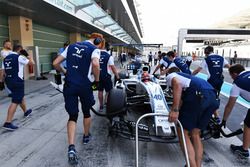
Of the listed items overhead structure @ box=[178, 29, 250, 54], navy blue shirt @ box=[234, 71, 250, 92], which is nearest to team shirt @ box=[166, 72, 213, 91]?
navy blue shirt @ box=[234, 71, 250, 92]

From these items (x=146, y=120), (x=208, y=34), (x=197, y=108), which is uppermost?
(x=208, y=34)

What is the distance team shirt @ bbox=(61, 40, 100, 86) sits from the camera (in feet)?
10.8

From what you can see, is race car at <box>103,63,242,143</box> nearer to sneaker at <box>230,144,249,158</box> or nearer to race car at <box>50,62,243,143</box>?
race car at <box>50,62,243,143</box>

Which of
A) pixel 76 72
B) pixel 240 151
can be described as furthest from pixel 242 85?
pixel 76 72

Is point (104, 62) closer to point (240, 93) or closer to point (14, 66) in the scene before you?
point (14, 66)

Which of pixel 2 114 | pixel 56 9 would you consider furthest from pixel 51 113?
pixel 56 9

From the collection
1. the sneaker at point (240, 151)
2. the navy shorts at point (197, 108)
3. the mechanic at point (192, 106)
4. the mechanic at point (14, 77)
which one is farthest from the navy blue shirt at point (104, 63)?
the sneaker at point (240, 151)

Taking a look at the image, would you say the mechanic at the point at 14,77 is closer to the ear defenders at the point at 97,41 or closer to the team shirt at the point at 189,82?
the ear defenders at the point at 97,41

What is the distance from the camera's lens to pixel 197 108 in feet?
Result: 9.02

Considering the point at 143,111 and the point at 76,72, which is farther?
the point at 143,111

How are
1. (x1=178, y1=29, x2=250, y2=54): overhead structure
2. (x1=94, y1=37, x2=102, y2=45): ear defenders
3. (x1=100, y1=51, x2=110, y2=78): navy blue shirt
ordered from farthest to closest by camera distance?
(x1=178, y1=29, x2=250, y2=54): overhead structure, (x1=100, y1=51, x2=110, y2=78): navy blue shirt, (x1=94, y1=37, x2=102, y2=45): ear defenders

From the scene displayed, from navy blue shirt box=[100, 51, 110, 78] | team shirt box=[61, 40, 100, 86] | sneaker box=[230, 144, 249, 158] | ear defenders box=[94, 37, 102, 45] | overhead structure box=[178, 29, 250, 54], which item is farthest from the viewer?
overhead structure box=[178, 29, 250, 54]

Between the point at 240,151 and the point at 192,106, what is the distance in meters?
1.43

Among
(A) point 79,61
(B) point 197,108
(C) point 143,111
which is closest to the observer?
(B) point 197,108
